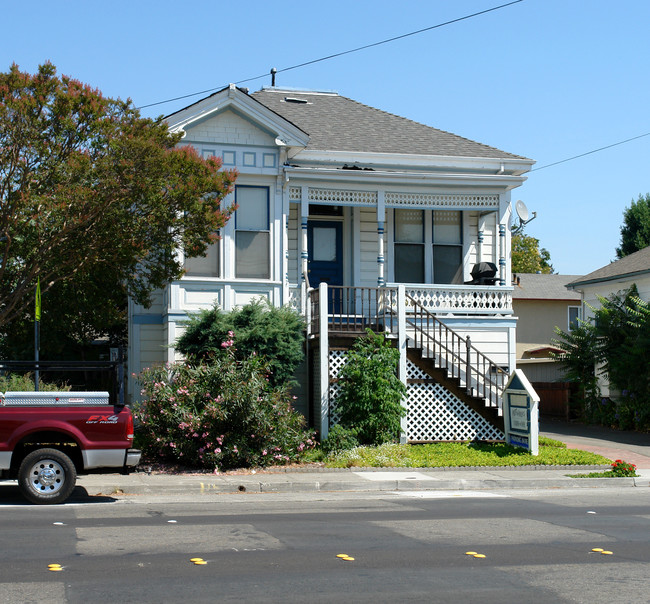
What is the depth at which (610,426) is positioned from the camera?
83.5 feet

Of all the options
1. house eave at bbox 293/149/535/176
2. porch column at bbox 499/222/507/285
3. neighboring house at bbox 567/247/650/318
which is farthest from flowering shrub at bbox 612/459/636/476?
neighboring house at bbox 567/247/650/318

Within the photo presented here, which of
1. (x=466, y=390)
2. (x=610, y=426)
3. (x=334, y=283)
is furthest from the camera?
(x=610, y=426)

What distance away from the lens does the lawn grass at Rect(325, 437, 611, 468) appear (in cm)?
1591

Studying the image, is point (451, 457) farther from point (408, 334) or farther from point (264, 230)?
point (264, 230)

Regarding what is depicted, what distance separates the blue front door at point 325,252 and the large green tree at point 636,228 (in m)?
30.0

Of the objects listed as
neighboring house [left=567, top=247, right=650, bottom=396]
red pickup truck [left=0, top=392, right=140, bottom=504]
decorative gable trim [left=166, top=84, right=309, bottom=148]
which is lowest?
red pickup truck [left=0, top=392, right=140, bottom=504]

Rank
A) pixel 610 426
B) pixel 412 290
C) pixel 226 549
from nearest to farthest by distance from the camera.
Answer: pixel 226 549, pixel 412 290, pixel 610 426

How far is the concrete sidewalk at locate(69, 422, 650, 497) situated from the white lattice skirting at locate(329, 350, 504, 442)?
2342 millimetres

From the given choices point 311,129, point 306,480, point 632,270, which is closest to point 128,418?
point 306,480

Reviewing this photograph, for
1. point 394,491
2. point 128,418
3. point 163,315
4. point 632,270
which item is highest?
point 632,270

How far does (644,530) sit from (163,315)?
12.0 meters

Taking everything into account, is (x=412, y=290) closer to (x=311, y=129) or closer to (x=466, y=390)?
(x=466, y=390)

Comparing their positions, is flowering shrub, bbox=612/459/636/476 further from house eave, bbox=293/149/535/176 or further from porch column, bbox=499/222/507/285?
house eave, bbox=293/149/535/176

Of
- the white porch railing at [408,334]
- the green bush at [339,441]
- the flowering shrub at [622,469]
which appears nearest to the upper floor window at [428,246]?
the white porch railing at [408,334]
